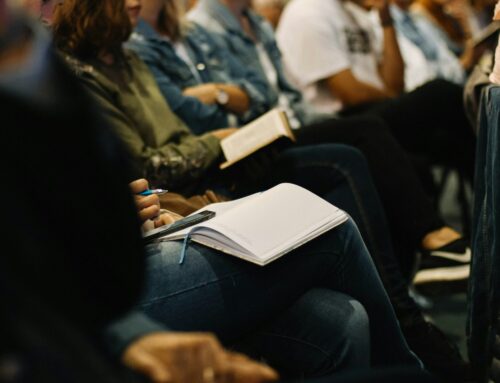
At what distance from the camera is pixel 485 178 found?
200 centimetres

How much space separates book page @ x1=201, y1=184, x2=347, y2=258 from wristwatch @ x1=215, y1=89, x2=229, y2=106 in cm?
112

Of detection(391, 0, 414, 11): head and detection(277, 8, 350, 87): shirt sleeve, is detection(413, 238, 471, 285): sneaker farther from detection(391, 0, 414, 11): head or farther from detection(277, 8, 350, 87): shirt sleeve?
detection(391, 0, 414, 11): head

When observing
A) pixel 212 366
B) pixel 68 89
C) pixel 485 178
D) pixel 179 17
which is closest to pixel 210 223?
pixel 212 366

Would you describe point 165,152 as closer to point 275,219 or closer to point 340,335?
point 275,219

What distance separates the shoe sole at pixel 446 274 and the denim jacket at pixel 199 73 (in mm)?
769

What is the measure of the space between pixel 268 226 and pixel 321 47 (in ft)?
6.25

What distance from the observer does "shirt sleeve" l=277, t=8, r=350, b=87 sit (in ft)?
10.8

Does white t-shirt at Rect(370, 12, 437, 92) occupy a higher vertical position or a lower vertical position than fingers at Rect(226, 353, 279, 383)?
lower

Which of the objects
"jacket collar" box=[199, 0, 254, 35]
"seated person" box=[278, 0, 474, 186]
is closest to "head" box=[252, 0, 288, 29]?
"seated person" box=[278, 0, 474, 186]

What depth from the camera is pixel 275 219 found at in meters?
1.52

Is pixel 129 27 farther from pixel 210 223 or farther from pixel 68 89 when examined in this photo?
pixel 68 89

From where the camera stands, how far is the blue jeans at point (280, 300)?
4.75ft

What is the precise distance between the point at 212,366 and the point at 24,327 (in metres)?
0.25

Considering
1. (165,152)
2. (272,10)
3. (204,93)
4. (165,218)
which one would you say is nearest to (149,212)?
(165,218)
